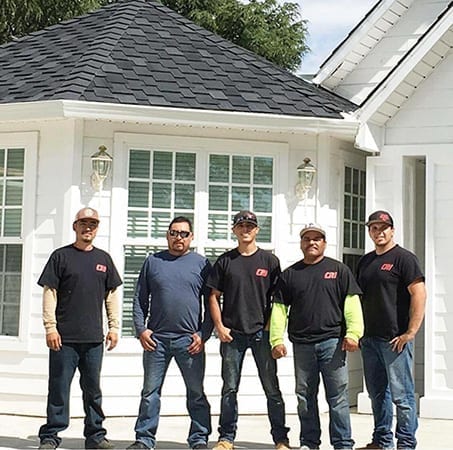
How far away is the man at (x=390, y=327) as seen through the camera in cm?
627

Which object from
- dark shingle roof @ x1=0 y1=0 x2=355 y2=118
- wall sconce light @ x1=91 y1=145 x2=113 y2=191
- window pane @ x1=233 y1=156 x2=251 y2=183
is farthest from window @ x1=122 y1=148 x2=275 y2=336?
dark shingle roof @ x1=0 y1=0 x2=355 y2=118

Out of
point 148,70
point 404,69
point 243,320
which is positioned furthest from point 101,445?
point 404,69

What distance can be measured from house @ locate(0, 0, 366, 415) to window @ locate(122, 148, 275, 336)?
0.04 ft

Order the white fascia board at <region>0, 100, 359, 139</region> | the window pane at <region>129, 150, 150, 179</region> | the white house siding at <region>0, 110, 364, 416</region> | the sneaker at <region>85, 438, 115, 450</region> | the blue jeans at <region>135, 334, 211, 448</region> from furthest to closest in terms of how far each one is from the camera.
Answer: the window pane at <region>129, 150, 150, 179</region>, the white house siding at <region>0, 110, 364, 416</region>, the white fascia board at <region>0, 100, 359, 139</region>, the sneaker at <region>85, 438, 115, 450</region>, the blue jeans at <region>135, 334, 211, 448</region>

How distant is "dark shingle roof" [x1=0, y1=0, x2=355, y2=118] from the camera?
8516 mm

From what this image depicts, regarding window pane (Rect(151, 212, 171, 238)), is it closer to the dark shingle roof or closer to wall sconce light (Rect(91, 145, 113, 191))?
wall sconce light (Rect(91, 145, 113, 191))

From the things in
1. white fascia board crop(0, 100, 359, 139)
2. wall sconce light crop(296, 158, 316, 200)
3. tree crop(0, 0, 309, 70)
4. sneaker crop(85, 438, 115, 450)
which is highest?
tree crop(0, 0, 309, 70)

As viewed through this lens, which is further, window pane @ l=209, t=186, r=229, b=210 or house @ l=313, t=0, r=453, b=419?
window pane @ l=209, t=186, r=229, b=210

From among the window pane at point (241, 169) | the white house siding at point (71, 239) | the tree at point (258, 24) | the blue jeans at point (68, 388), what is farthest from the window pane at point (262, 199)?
the tree at point (258, 24)

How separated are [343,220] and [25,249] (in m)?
3.57

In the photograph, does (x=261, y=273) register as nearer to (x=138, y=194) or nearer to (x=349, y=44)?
(x=138, y=194)

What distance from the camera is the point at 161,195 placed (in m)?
8.70

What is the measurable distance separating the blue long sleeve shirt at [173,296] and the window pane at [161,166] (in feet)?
7.35

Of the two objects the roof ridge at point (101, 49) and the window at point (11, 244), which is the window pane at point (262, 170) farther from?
the window at point (11, 244)
